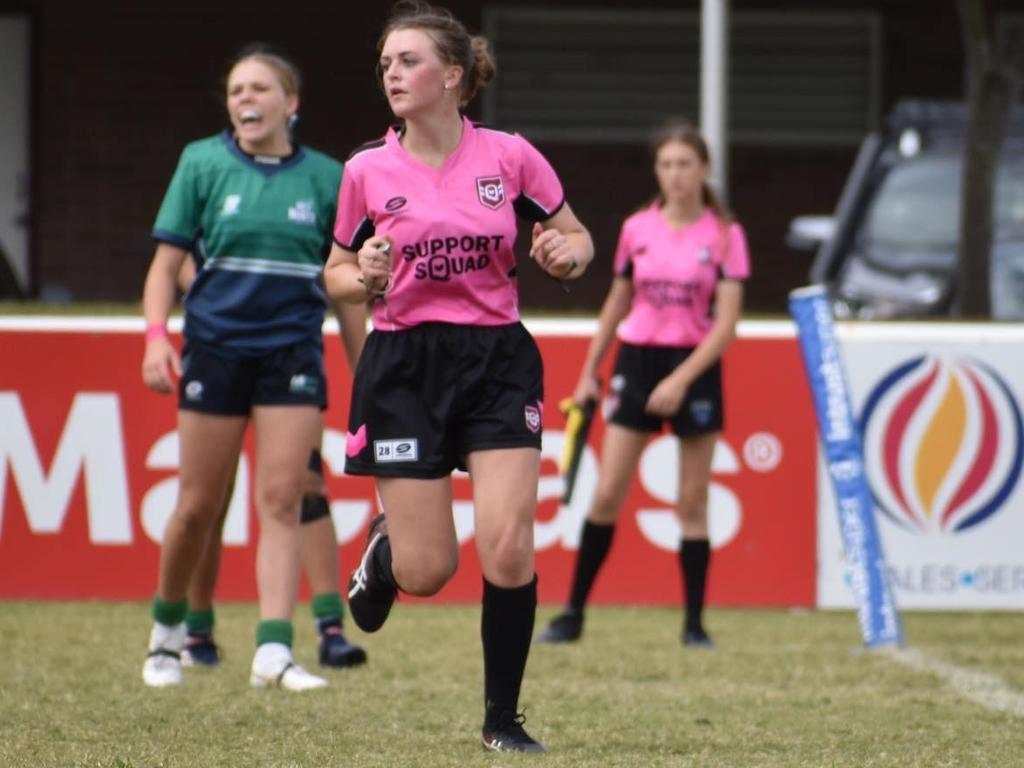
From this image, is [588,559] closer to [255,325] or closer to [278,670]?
[278,670]

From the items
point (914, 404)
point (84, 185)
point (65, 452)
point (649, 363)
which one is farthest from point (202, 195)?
point (84, 185)

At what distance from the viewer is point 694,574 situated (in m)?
8.80

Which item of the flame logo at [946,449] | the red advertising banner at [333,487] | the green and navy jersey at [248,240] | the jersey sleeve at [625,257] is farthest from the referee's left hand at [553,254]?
the flame logo at [946,449]

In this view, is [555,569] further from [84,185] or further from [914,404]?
[84,185]

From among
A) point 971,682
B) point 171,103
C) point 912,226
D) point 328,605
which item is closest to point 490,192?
point 328,605

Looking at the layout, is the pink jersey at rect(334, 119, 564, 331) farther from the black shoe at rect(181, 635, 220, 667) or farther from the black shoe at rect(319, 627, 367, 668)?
the black shoe at rect(181, 635, 220, 667)

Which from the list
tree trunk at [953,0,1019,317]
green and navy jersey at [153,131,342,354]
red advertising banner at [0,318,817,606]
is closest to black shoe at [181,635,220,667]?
green and navy jersey at [153,131,342,354]

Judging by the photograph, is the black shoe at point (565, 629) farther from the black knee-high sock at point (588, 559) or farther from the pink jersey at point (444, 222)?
the pink jersey at point (444, 222)

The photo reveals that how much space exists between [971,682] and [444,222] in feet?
9.69

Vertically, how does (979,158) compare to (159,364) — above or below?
above

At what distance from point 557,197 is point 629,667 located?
256cm

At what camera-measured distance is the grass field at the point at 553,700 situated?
595 cm

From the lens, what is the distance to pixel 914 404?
32.5ft

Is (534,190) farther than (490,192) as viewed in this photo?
Yes
